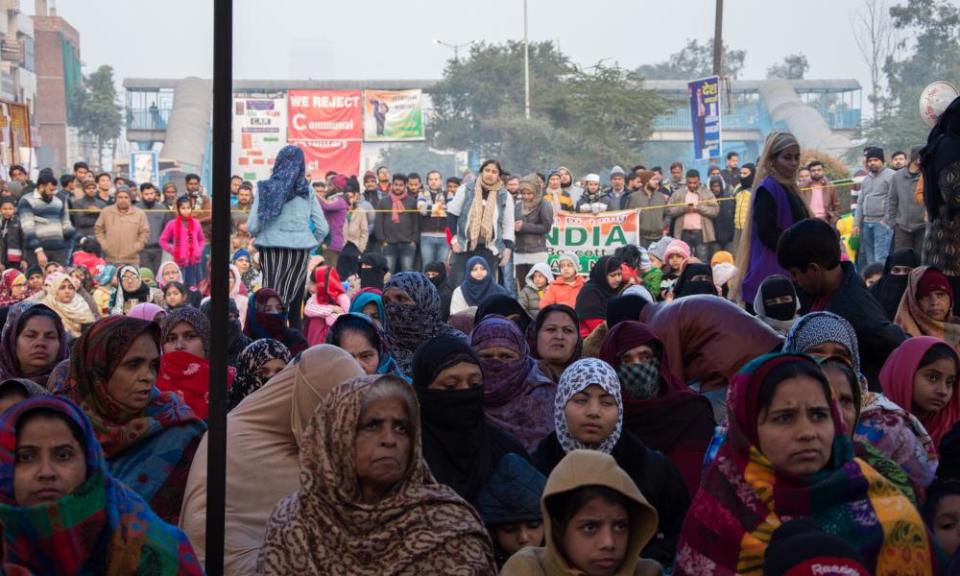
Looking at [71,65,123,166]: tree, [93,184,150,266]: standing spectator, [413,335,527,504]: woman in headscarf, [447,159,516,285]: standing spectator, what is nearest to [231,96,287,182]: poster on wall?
[71,65,123,166]: tree

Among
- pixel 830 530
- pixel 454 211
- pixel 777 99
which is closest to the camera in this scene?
pixel 830 530

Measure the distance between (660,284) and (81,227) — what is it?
879 centimetres

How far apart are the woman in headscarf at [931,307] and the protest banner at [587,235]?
373 inches

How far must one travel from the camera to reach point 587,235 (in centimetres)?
1716

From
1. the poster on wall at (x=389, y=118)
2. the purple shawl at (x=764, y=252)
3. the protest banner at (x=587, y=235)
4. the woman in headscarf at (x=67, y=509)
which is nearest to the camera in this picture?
the woman in headscarf at (x=67, y=509)

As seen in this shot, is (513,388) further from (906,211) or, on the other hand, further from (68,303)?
(906,211)

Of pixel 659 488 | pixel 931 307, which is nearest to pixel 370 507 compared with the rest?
pixel 659 488

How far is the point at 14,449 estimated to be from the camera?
4004mm

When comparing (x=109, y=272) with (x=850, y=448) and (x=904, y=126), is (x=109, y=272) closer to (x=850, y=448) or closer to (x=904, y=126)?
(x=850, y=448)

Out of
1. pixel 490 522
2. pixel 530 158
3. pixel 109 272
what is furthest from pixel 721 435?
pixel 530 158

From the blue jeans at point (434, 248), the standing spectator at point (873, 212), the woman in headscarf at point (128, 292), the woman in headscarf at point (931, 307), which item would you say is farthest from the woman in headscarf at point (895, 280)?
the blue jeans at point (434, 248)

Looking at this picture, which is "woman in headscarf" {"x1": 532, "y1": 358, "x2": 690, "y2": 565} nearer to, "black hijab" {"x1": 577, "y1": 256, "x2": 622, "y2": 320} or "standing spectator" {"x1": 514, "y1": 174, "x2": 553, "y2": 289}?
"black hijab" {"x1": 577, "y1": 256, "x2": 622, "y2": 320}

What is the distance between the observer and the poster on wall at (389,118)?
50.0m

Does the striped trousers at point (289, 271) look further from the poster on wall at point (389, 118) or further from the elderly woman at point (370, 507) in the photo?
the poster on wall at point (389, 118)
